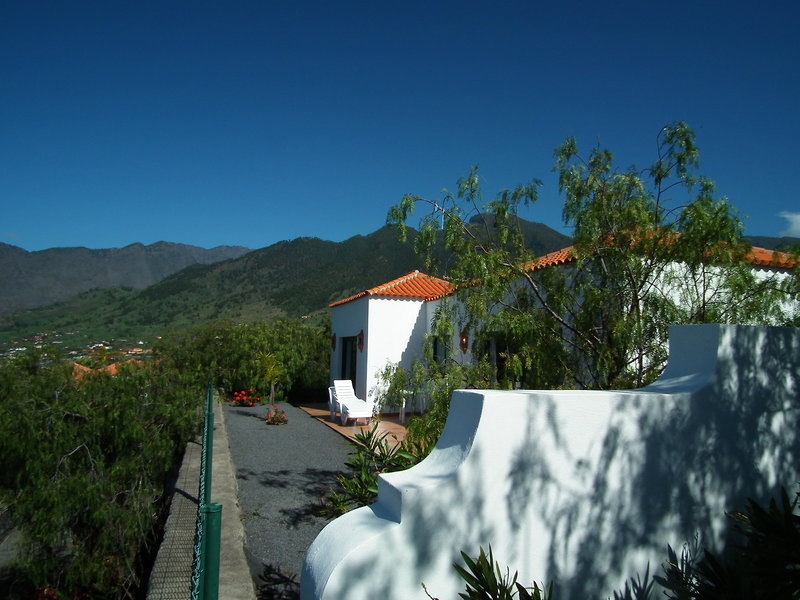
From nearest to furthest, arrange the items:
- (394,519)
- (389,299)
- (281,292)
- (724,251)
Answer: (394,519), (724,251), (389,299), (281,292)

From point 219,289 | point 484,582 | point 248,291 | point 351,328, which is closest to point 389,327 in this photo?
point 351,328

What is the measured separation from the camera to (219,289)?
220ft

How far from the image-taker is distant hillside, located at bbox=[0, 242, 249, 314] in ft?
293

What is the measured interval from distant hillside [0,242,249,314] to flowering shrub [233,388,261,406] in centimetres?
7291

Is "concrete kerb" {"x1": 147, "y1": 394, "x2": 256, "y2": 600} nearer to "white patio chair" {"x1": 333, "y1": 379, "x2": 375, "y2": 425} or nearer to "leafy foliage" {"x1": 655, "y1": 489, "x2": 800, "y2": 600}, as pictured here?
"leafy foliage" {"x1": 655, "y1": 489, "x2": 800, "y2": 600}

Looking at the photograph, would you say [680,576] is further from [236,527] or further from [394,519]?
[236,527]

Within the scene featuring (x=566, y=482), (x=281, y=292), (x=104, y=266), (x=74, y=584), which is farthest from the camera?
(x=104, y=266)

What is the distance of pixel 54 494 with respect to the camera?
5668mm

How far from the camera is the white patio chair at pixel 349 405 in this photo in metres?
13.8

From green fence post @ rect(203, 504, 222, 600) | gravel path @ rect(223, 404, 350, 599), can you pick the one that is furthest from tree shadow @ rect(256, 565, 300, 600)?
green fence post @ rect(203, 504, 222, 600)

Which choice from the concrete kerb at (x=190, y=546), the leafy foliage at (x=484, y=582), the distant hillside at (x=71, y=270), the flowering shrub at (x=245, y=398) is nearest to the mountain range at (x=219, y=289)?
the distant hillside at (x=71, y=270)

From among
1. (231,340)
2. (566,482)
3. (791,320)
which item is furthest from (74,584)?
(231,340)

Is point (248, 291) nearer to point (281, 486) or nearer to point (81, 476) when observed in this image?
point (281, 486)

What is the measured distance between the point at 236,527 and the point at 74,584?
217 cm
